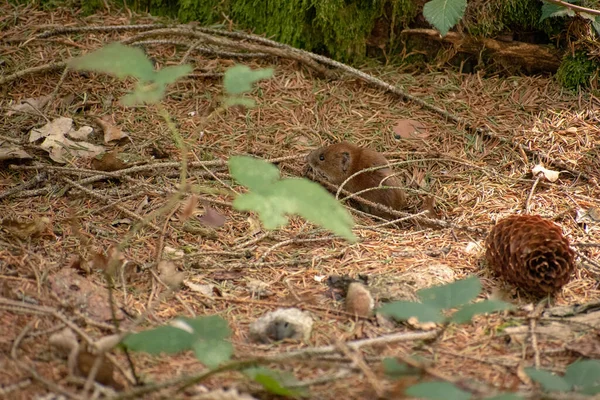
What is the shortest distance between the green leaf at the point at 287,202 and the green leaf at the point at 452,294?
1.45 ft

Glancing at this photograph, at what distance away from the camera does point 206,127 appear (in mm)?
4445

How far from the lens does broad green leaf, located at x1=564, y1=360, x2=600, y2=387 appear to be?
6.95ft

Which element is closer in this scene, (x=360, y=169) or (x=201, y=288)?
(x=201, y=288)

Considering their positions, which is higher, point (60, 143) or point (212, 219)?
point (60, 143)

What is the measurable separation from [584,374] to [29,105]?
11.9ft

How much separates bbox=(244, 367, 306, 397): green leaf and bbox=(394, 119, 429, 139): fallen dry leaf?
104 inches

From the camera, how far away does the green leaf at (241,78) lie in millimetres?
2191

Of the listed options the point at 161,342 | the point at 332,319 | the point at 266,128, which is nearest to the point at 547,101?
the point at 266,128

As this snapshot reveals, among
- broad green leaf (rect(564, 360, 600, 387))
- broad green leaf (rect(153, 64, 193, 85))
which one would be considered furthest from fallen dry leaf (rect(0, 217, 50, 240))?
broad green leaf (rect(564, 360, 600, 387))

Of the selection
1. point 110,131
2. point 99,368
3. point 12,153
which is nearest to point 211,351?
point 99,368

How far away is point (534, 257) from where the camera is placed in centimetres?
297

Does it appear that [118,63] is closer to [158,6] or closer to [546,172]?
[546,172]

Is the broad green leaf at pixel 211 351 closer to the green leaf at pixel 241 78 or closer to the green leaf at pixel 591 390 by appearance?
the green leaf at pixel 241 78

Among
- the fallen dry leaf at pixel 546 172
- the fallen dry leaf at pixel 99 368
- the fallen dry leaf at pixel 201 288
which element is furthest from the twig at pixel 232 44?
the fallen dry leaf at pixel 99 368
